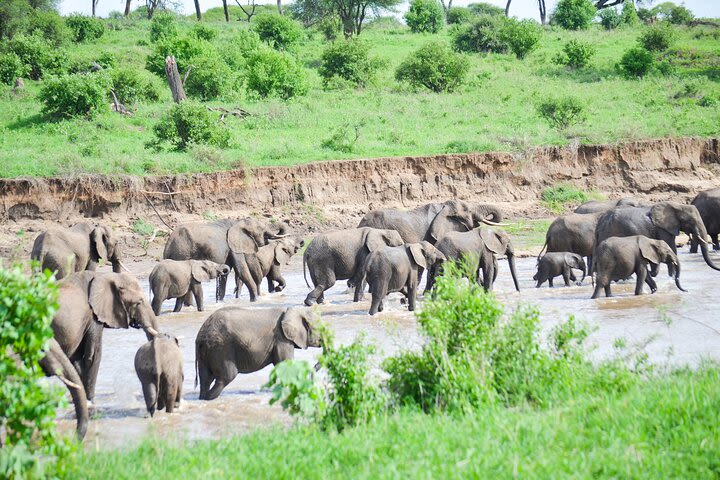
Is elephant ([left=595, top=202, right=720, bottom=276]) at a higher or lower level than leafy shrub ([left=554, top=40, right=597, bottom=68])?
lower

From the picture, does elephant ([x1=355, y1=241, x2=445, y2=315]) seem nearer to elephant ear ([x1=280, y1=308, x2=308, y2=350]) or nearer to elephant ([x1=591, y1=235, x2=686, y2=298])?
elephant ([x1=591, y1=235, x2=686, y2=298])

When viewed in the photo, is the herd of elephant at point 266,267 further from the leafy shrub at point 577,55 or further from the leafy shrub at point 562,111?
the leafy shrub at point 577,55

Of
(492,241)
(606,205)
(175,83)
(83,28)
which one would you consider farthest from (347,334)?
(83,28)

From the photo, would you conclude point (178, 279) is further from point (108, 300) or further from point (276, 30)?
point (276, 30)

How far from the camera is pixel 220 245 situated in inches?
664

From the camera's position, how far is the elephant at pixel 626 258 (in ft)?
50.6

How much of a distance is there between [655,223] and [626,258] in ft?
10.4

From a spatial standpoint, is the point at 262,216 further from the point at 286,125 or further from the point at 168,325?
the point at 168,325

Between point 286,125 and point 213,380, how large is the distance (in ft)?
69.6

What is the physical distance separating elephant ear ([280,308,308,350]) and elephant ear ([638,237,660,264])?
299 inches

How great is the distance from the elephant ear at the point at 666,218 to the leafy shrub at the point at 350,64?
77.1 feet

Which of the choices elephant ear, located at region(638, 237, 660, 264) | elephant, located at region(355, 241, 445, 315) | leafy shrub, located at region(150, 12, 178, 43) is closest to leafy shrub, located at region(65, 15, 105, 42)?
leafy shrub, located at region(150, 12, 178, 43)

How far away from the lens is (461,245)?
51.9 feet

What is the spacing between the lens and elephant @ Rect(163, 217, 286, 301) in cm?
1666
